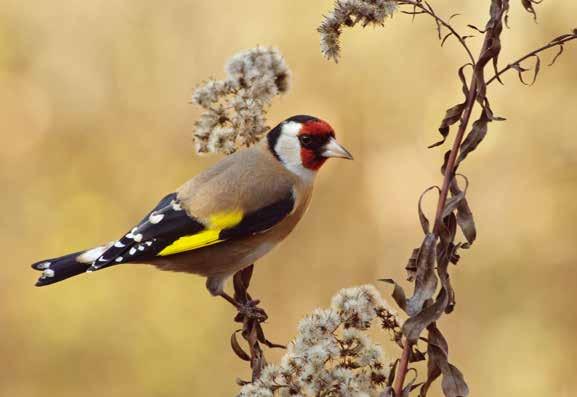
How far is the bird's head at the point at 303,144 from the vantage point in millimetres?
2008

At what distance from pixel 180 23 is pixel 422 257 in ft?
8.32

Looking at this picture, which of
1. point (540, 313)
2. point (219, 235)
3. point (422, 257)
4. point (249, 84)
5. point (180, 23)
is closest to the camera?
point (422, 257)

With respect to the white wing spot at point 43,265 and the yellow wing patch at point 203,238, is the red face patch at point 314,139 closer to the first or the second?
the yellow wing patch at point 203,238

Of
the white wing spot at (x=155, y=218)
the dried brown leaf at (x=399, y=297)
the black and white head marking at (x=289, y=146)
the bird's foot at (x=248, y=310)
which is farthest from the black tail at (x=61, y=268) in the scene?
the dried brown leaf at (x=399, y=297)

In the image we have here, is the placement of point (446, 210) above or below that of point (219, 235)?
below

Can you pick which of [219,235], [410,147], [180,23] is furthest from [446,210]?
[180,23]

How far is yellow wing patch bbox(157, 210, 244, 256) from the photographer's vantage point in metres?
1.97

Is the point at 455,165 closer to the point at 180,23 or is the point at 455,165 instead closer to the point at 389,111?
the point at 389,111

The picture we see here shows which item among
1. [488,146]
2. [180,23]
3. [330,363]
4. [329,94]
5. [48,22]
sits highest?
[48,22]

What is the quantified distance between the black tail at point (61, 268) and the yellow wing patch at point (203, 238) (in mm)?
159

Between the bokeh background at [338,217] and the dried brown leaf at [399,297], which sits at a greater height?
the bokeh background at [338,217]

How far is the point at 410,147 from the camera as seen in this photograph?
10.6 feet

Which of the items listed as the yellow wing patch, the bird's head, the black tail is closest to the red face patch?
the bird's head

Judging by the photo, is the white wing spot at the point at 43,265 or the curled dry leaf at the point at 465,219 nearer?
the curled dry leaf at the point at 465,219
